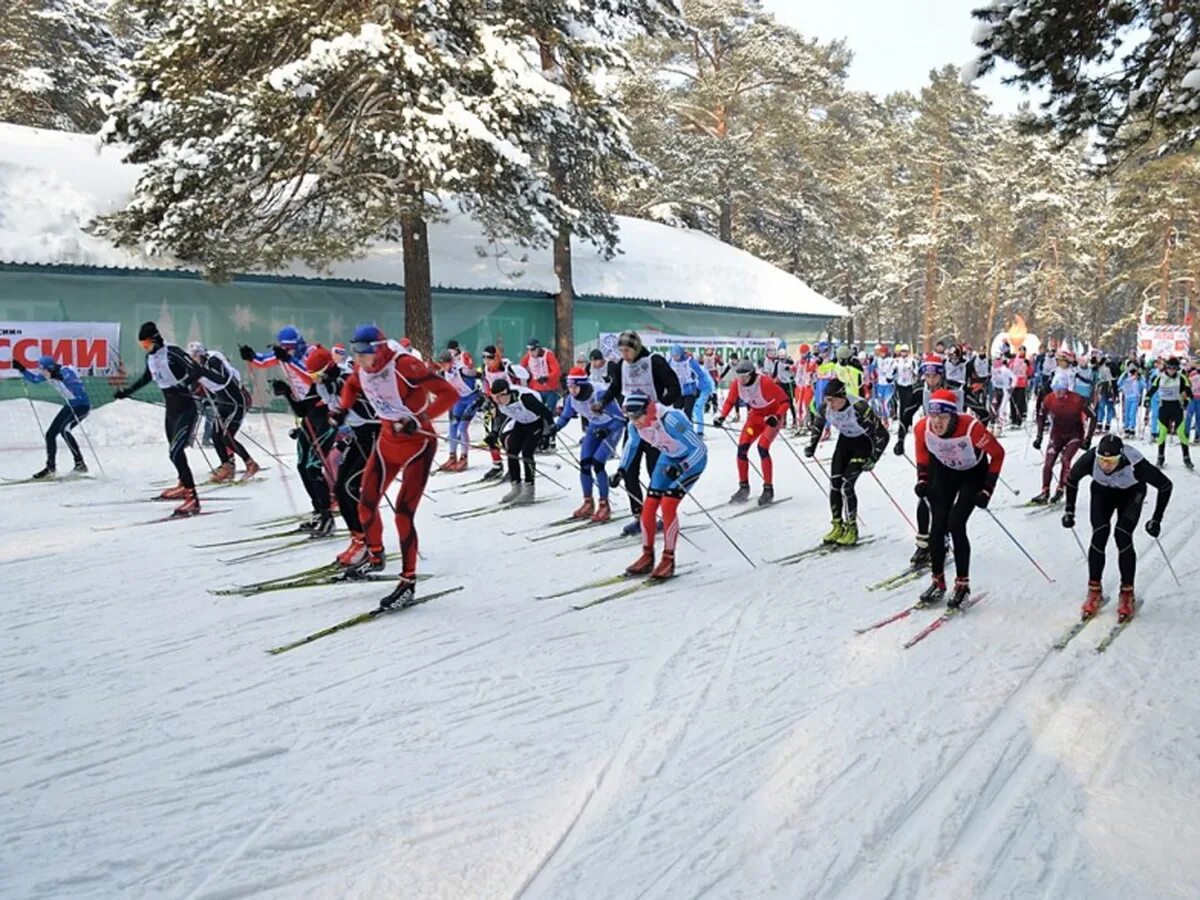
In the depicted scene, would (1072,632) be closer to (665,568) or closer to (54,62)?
(665,568)

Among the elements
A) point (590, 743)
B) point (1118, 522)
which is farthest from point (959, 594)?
point (590, 743)

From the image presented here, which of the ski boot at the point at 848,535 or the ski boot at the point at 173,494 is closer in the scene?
the ski boot at the point at 848,535

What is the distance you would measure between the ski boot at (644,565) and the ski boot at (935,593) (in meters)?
2.07

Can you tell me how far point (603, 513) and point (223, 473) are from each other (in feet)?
18.7

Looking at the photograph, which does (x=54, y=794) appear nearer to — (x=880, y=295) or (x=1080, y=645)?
(x=1080, y=645)

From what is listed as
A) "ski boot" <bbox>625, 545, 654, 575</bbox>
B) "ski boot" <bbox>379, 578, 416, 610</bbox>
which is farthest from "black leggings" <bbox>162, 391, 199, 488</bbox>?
"ski boot" <bbox>625, 545, 654, 575</bbox>

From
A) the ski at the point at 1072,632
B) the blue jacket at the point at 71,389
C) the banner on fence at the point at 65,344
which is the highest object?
the banner on fence at the point at 65,344

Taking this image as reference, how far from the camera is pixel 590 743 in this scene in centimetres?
429

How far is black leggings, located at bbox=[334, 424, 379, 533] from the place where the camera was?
7.76m

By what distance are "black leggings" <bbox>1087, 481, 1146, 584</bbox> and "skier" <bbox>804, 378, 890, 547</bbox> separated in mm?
2318

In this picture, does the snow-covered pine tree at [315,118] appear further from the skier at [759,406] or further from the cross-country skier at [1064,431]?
the cross-country skier at [1064,431]

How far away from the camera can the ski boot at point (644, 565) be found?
24.6 ft

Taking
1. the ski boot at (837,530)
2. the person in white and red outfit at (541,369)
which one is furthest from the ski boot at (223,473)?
the ski boot at (837,530)

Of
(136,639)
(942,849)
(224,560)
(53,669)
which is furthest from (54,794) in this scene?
(224,560)
